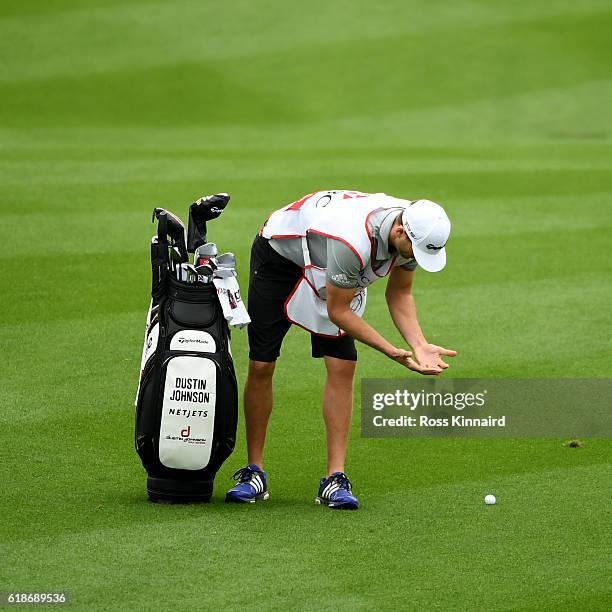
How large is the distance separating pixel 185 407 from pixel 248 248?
5796mm

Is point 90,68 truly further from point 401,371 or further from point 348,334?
point 348,334

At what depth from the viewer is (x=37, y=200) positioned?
12641 millimetres

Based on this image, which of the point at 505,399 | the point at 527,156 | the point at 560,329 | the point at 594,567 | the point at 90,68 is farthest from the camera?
the point at 90,68

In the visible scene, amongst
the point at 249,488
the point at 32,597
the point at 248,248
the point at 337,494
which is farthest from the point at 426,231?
the point at 248,248

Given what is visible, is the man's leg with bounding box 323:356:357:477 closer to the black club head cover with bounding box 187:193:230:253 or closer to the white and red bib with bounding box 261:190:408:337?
the white and red bib with bounding box 261:190:408:337

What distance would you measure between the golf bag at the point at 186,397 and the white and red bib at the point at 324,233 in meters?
0.40

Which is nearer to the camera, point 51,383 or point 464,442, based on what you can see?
point 464,442

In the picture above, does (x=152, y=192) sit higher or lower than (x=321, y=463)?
higher

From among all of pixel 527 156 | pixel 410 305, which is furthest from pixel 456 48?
pixel 410 305

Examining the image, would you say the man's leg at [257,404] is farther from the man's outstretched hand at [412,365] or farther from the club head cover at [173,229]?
the man's outstretched hand at [412,365]

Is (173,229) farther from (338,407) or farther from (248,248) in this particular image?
(248,248)

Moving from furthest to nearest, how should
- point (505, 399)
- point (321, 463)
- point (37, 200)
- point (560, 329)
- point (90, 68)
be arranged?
point (90, 68) < point (37, 200) < point (560, 329) < point (505, 399) < point (321, 463)

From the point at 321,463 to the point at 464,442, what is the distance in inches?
35.1

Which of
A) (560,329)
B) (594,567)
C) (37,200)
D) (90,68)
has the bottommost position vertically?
(594,567)
